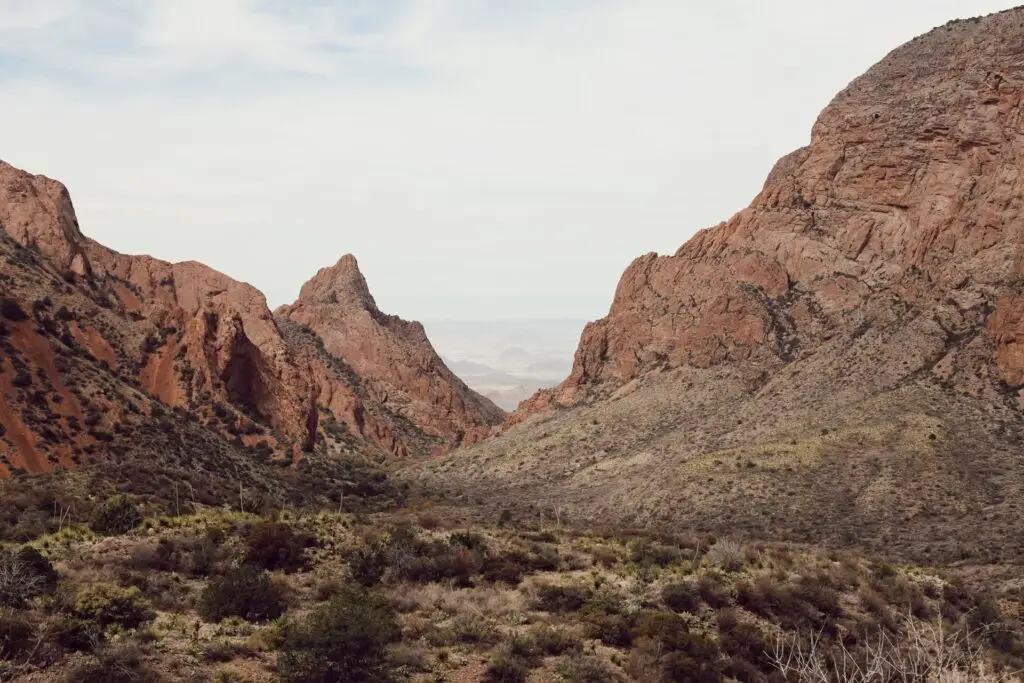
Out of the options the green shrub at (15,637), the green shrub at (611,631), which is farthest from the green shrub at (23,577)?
the green shrub at (611,631)

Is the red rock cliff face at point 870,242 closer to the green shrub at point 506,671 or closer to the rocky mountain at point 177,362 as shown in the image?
the rocky mountain at point 177,362

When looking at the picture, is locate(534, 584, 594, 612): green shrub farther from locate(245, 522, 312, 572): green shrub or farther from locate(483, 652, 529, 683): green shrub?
locate(245, 522, 312, 572): green shrub

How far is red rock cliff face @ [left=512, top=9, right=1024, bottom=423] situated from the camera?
287 ft

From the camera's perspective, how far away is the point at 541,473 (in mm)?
85312

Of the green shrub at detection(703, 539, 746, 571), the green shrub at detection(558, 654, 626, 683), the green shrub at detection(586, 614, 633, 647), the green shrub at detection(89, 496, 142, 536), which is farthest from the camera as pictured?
the green shrub at detection(703, 539, 746, 571)

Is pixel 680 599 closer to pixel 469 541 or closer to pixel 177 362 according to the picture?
pixel 469 541

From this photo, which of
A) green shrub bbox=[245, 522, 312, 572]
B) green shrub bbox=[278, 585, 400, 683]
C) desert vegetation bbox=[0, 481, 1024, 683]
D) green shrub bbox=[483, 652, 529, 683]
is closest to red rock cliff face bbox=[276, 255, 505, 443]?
desert vegetation bbox=[0, 481, 1024, 683]

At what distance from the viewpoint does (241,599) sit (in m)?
23.6

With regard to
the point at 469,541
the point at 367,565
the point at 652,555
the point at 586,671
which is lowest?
the point at 586,671

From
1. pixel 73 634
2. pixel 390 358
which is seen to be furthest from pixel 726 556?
pixel 390 358

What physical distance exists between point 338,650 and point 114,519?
13821 millimetres

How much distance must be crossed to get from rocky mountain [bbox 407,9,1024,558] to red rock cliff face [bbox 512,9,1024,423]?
0.22 metres

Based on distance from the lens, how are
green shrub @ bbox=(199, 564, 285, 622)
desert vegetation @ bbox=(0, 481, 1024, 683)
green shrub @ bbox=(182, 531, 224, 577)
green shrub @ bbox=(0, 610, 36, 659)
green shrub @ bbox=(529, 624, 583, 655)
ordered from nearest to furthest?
green shrub @ bbox=(0, 610, 36, 659)
desert vegetation @ bbox=(0, 481, 1024, 683)
green shrub @ bbox=(529, 624, 583, 655)
green shrub @ bbox=(199, 564, 285, 622)
green shrub @ bbox=(182, 531, 224, 577)

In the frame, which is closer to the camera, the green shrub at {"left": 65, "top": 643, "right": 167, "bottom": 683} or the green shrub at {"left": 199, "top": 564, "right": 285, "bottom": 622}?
the green shrub at {"left": 65, "top": 643, "right": 167, "bottom": 683}
